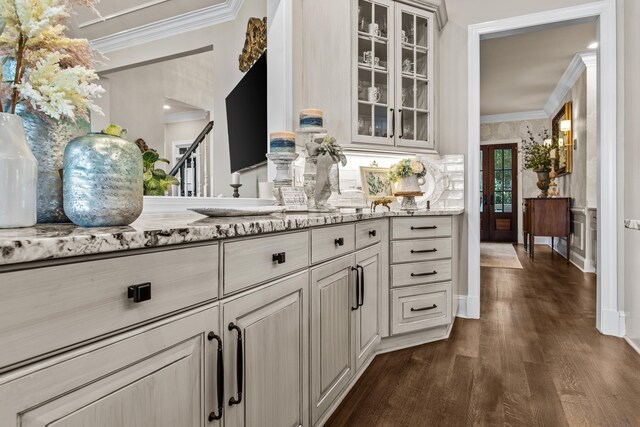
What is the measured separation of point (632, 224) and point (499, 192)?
22.7ft

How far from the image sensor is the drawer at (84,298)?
51 centimetres

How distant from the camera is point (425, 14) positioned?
3115 millimetres

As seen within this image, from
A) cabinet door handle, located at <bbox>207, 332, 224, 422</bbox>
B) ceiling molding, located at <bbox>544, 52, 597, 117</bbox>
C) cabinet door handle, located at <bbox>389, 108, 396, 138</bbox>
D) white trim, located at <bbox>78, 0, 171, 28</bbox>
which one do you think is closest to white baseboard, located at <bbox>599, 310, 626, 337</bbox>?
cabinet door handle, located at <bbox>389, 108, 396, 138</bbox>

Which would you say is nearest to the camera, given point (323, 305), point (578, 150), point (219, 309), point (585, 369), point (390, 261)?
point (219, 309)

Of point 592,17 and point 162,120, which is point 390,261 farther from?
point 592,17

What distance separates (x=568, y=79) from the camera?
6180 mm

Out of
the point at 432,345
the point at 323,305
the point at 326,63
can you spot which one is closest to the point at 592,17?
the point at 326,63

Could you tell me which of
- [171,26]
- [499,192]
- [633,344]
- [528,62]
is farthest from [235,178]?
[499,192]

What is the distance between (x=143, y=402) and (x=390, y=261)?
1.88 meters

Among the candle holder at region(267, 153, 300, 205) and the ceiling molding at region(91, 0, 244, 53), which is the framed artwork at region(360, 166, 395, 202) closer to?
the candle holder at region(267, 153, 300, 205)

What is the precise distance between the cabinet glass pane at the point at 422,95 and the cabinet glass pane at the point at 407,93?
5cm

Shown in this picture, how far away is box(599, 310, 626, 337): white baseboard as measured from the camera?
2.72 m

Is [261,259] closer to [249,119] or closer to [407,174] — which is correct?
[249,119]

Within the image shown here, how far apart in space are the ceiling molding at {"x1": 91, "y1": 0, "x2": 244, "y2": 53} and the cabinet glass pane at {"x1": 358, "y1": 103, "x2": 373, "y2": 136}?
1081mm
